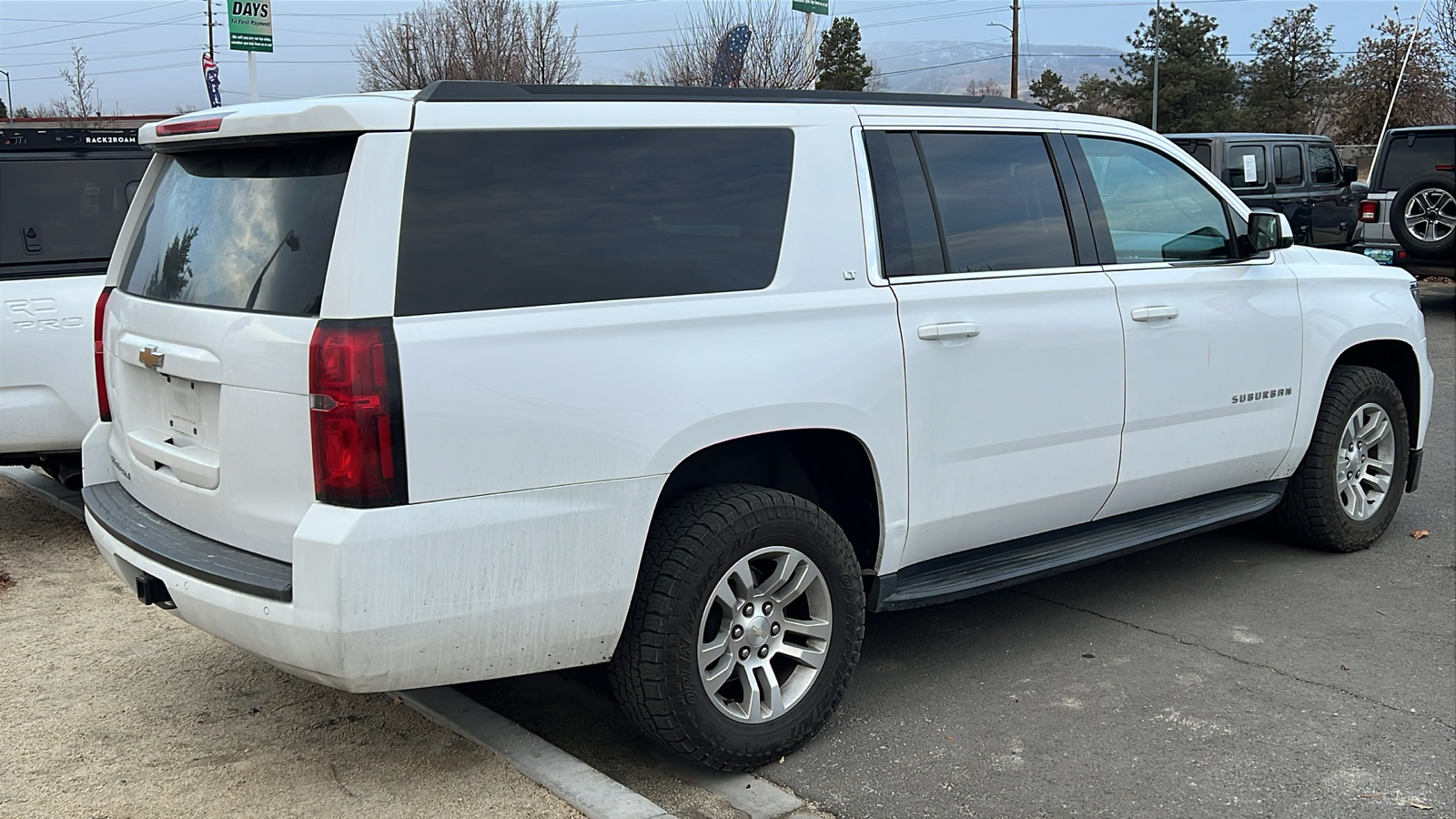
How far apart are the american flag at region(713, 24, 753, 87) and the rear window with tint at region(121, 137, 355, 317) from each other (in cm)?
2907

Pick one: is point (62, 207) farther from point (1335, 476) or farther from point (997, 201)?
point (1335, 476)

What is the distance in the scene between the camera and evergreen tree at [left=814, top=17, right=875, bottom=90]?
183 feet

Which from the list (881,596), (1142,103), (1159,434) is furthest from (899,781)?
(1142,103)

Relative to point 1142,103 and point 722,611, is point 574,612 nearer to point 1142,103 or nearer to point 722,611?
point 722,611

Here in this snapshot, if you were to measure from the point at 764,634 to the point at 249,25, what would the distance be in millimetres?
14938

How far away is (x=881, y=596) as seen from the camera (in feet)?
13.3

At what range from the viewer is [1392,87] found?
44.2 meters

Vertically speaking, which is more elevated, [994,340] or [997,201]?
[997,201]

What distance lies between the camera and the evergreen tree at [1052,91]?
67.1 meters

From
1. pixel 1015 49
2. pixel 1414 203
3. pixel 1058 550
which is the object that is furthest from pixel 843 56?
pixel 1058 550

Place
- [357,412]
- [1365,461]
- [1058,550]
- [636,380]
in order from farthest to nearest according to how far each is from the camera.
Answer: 1. [1365,461]
2. [1058,550]
3. [636,380]
4. [357,412]

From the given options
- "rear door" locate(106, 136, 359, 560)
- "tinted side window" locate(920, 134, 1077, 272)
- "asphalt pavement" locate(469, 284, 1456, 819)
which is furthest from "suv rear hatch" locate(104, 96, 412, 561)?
Result: "tinted side window" locate(920, 134, 1077, 272)

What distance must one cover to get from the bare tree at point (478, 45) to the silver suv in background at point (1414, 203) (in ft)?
91.0

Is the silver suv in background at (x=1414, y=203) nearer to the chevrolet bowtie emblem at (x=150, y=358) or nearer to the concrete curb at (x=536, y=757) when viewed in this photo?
the concrete curb at (x=536, y=757)
